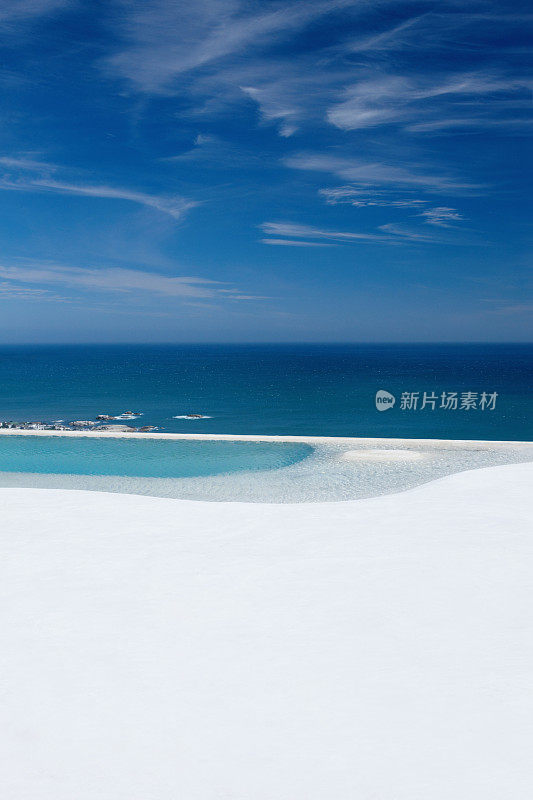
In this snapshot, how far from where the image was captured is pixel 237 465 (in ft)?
37.2

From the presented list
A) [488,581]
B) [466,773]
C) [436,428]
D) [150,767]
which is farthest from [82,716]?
[436,428]

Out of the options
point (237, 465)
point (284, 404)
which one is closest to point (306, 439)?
point (237, 465)

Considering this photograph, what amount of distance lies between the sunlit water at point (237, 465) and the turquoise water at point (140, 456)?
2 cm

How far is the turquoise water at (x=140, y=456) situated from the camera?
11.1m

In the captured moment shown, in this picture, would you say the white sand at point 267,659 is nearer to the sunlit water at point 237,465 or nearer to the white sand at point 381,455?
the sunlit water at point 237,465

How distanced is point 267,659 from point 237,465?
25.7ft

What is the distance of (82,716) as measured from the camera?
9.82 feet

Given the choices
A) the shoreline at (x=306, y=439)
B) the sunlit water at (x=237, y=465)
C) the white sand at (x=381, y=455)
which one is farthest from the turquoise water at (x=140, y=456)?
the white sand at (x=381, y=455)

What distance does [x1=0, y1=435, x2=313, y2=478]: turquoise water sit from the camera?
11.1 m

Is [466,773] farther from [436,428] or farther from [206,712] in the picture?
[436,428]

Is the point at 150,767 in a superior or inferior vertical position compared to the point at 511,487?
inferior

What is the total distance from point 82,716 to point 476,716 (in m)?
1.93

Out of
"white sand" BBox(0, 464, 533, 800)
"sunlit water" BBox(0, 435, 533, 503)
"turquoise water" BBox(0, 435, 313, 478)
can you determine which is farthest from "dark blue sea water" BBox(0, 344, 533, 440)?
"white sand" BBox(0, 464, 533, 800)

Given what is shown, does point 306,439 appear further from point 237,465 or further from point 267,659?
point 267,659
